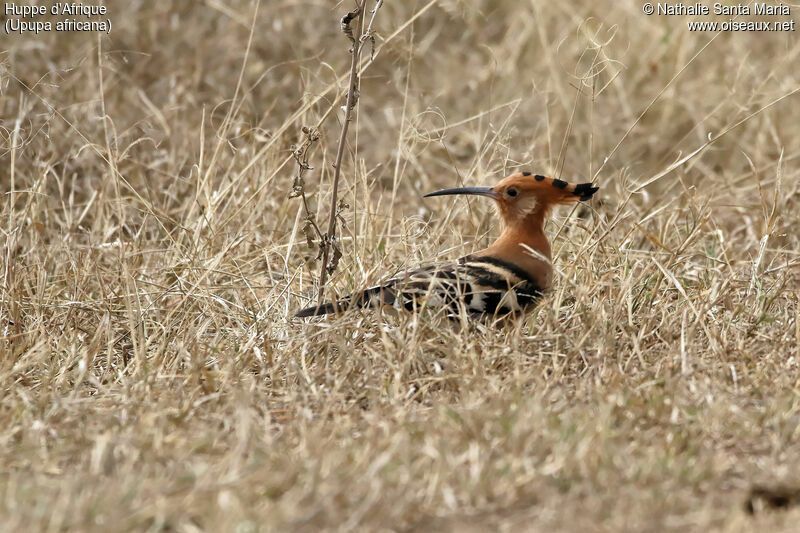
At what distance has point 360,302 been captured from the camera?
12.2 ft

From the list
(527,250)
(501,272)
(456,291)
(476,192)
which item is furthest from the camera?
(476,192)

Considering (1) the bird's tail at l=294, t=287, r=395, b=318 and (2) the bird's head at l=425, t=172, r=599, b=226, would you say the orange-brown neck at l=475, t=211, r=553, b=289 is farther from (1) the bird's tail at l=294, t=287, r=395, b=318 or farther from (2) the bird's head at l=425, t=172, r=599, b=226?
(1) the bird's tail at l=294, t=287, r=395, b=318

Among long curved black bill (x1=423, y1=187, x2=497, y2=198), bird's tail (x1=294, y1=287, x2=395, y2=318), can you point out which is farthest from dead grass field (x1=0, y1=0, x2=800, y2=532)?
long curved black bill (x1=423, y1=187, x2=497, y2=198)

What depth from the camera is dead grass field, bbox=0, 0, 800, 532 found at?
2.54m

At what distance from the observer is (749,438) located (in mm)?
2936

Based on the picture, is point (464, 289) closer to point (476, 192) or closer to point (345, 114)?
point (476, 192)

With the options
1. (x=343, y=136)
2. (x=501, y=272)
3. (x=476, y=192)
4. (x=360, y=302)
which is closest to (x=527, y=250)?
(x=501, y=272)

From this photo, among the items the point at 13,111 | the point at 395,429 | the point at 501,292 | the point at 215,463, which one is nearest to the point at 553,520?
the point at 395,429

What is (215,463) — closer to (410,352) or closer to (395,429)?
(395,429)

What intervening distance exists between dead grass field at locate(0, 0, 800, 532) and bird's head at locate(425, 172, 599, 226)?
215mm

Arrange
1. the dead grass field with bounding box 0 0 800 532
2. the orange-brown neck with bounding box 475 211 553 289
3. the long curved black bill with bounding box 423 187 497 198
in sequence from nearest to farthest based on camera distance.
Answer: the dead grass field with bounding box 0 0 800 532
the orange-brown neck with bounding box 475 211 553 289
the long curved black bill with bounding box 423 187 497 198

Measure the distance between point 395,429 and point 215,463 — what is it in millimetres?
493

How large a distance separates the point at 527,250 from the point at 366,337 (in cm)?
66

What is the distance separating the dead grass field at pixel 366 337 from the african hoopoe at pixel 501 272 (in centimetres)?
8
